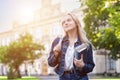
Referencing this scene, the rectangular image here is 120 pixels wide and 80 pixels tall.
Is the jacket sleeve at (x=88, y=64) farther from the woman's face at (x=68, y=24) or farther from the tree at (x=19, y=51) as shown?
the tree at (x=19, y=51)

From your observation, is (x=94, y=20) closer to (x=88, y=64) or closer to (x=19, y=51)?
(x=19, y=51)

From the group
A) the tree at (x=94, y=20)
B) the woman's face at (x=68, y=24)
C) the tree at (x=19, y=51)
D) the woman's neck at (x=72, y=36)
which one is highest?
the tree at (x=94, y=20)

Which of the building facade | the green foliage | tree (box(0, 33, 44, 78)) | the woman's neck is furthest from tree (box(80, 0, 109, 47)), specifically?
the woman's neck

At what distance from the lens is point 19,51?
1862cm

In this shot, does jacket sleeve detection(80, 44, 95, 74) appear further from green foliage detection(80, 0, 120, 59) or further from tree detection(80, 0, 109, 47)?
tree detection(80, 0, 109, 47)

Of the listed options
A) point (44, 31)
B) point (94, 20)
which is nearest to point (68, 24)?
point (44, 31)

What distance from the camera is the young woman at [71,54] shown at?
212cm

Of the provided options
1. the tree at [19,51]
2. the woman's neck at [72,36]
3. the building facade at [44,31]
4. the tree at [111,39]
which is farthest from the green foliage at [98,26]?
the woman's neck at [72,36]

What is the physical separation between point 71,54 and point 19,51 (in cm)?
1657

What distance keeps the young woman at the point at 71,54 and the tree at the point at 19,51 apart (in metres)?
15.3

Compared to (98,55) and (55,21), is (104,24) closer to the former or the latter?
(55,21)

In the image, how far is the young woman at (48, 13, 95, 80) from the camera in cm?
212

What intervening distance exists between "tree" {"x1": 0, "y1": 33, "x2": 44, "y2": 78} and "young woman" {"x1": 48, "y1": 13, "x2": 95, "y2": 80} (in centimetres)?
1530

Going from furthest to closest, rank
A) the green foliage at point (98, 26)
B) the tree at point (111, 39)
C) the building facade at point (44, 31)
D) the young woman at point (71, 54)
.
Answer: the building facade at point (44, 31)
the green foliage at point (98, 26)
the tree at point (111, 39)
the young woman at point (71, 54)
